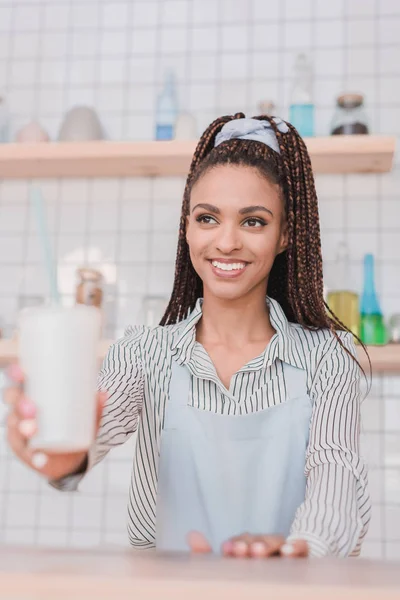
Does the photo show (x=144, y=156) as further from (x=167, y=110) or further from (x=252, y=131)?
(x=252, y=131)

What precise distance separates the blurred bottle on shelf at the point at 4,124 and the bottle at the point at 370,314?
47.1 inches

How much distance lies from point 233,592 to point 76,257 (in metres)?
2.26

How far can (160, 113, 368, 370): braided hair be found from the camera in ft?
4.46

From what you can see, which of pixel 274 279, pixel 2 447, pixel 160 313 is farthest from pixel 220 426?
pixel 2 447

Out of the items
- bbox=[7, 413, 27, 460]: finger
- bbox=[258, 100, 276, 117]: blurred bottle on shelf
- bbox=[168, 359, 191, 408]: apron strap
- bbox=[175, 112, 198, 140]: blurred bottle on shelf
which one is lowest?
bbox=[7, 413, 27, 460]: finger

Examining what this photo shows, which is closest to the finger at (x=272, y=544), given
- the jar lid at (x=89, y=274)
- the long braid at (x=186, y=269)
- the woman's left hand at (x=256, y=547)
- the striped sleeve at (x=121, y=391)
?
the woman's left hand at (x=256, y=547)

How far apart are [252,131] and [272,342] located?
1.20 feet

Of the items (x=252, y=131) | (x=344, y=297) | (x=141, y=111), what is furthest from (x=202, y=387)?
(x=141, y=111)

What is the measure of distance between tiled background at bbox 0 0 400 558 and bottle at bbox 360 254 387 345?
9 cm

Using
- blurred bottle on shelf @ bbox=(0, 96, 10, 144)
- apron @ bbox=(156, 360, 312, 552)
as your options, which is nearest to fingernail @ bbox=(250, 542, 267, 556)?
apron @ bbox=(156, 360, 312, 552)

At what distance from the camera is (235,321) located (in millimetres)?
1385

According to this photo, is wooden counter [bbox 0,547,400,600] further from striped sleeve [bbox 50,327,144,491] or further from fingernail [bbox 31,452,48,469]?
striped sleeve [bbox 50,327,144,491]

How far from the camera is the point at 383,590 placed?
0.40m

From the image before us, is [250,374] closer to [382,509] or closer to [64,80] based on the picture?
[382,509]
